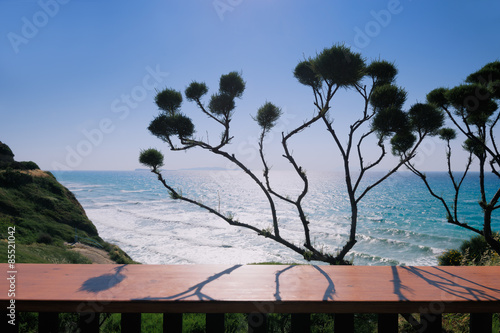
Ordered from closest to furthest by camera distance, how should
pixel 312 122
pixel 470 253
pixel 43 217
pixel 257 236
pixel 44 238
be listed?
pixel 312 122, pixel 470 253, pixel 44 238, pixel 43 217, pixel 257 236

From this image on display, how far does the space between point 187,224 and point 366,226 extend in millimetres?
17718

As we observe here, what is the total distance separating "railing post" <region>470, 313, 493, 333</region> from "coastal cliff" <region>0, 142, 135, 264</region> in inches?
366

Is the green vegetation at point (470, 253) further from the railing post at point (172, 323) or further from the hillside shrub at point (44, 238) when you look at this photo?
the hillside shrub at point (44, 238)

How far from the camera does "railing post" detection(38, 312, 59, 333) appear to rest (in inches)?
52.6

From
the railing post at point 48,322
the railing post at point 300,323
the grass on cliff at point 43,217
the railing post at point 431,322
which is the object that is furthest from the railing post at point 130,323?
the grass on cliff at point 43,217

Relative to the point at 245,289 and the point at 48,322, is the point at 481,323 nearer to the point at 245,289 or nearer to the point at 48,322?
the point at 245,289

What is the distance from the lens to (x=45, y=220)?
13945 mm

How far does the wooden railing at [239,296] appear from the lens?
1.26 m

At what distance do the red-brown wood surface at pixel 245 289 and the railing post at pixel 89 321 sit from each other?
0.10m

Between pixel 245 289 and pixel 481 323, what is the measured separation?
1.12 meters

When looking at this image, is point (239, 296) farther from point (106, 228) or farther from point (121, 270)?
point (106, 228)

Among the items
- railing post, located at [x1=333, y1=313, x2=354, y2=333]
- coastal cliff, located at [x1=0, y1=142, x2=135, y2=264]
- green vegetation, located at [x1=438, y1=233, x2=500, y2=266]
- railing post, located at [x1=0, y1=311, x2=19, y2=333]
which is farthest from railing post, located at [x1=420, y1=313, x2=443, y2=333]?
green vegetation, located at [x1=438, y1=233, x2=500, y2=266]

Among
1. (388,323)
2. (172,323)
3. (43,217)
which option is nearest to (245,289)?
(172,323)

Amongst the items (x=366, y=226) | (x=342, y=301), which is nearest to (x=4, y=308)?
(x=342, y=301)
